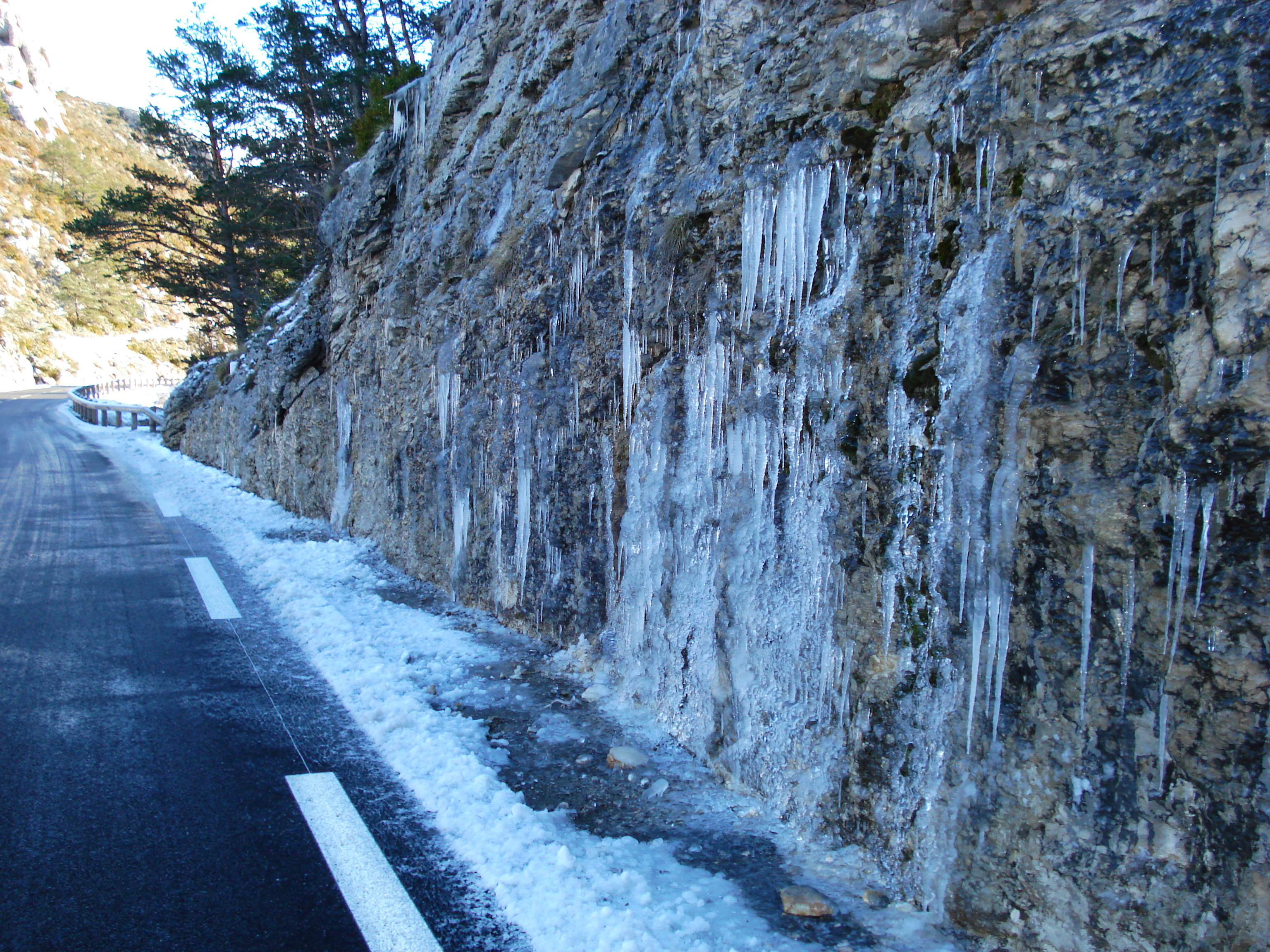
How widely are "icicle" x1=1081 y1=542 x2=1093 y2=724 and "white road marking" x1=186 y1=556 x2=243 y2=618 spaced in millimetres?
5584

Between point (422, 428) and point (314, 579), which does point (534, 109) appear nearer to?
point (422, 428)

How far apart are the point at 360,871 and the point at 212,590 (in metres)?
4.50

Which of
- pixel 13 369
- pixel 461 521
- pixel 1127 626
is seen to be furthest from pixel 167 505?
pixel 13 369

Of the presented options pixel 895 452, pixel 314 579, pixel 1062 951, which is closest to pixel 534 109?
pixel 314 579

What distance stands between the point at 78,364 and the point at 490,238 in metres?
51.3

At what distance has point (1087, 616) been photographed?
2.21 m

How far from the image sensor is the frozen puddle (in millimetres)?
2512

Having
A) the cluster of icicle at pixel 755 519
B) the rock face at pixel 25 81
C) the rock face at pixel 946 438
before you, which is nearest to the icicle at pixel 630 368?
the rock face at pixel 946 438

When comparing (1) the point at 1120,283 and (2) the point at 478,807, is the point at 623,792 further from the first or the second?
(1) the point at 1120,283

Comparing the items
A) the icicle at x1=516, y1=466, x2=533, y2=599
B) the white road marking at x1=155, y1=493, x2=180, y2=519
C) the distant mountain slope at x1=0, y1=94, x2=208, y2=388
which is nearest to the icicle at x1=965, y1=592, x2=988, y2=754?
the icicle at x1=516, y1=466, x2=533, y2=599

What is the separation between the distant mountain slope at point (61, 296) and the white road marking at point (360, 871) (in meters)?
36.8

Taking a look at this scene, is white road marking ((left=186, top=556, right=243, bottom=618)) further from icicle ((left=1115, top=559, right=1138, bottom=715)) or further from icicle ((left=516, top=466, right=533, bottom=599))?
icicle ((left=1115, top=559, right=1138, bottom=715))

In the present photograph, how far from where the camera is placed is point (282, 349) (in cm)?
1152

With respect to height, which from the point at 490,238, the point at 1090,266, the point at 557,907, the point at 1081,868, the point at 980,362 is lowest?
the point at 557,907
